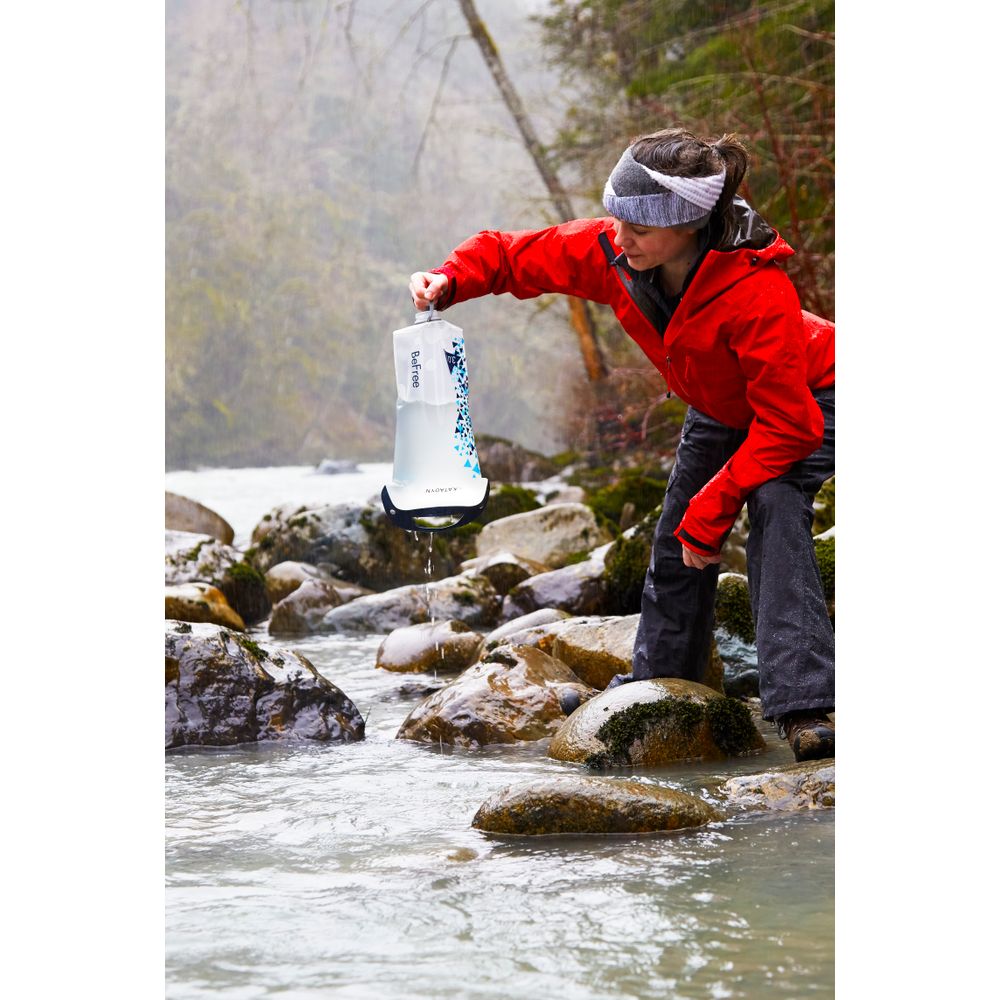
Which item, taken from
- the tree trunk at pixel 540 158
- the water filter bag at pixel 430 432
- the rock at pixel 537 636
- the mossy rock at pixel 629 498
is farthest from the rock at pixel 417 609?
the tree trunk at pixel 540 158

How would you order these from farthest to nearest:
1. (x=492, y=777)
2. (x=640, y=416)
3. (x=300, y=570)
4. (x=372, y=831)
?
(x=640, y=416) → (x=300, y=570) → (x=492, y=777) → (x=372, y=831)

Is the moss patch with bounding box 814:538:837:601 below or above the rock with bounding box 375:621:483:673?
above

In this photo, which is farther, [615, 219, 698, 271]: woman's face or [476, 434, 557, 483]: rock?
[476, 434, 557, 483]: rock

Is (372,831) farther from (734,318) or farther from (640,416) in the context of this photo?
(640,416)

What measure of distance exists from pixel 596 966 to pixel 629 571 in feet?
12.0

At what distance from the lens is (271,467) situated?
608 inches

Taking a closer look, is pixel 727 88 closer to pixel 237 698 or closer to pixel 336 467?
pixel 336 467


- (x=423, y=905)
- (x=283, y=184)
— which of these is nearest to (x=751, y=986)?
(x=423, y=905)

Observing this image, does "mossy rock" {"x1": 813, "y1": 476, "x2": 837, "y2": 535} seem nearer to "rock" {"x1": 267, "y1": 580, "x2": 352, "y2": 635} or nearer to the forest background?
"rock" {"x1": 267, "y1": 580, "x2": 352, "y2": 635}

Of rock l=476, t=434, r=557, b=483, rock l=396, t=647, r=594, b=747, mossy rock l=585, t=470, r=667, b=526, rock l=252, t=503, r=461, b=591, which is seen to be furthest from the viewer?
rock l=476, t=434, r=557, b=483

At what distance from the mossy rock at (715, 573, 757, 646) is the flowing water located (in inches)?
39.8

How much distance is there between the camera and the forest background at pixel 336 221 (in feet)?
44.2

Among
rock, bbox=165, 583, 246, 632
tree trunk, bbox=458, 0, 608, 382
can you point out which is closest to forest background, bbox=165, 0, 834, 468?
tree trunk, bbox=458, 0, 608, 382

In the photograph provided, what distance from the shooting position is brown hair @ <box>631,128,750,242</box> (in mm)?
2900
